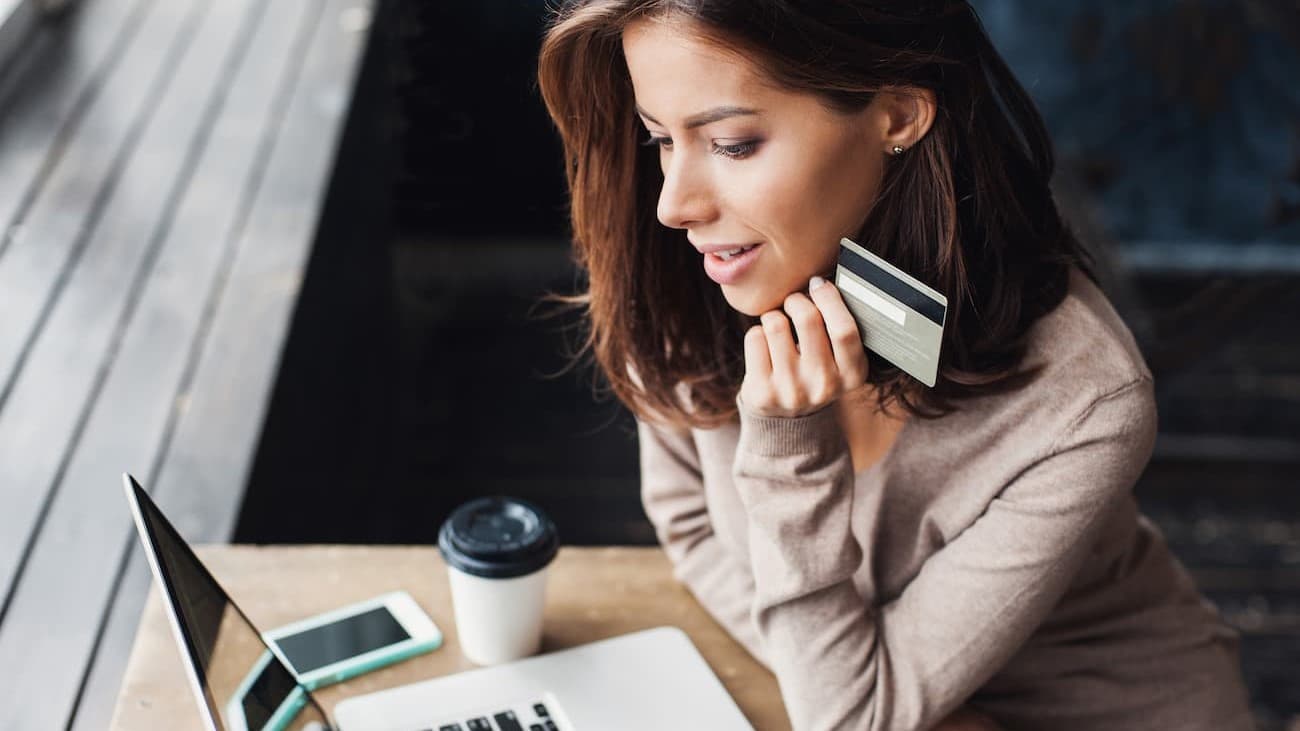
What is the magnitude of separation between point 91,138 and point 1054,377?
175cm

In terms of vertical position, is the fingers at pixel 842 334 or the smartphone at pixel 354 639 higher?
the fingers at pixel 842 334

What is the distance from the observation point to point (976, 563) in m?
1.19

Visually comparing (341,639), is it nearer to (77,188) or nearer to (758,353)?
(758,353)

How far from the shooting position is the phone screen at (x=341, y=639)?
1.22m

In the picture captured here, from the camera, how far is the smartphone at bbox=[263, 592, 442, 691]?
1.21 m

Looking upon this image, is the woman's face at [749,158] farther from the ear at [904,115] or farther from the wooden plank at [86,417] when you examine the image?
the wooden plank at [86,417]

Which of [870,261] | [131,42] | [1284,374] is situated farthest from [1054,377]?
[1284,374]

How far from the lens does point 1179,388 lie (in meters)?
3.70

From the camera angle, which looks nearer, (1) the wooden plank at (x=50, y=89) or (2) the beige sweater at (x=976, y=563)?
(2) the beige sweater at (x=976, y=563)

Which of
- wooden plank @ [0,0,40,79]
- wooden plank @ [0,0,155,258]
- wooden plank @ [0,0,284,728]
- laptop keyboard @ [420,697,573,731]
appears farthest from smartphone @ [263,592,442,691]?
wooden plank @ [0,0,40,79]

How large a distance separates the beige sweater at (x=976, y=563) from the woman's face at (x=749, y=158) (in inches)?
5.8

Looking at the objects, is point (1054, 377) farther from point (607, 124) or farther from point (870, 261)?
point (607, 124)

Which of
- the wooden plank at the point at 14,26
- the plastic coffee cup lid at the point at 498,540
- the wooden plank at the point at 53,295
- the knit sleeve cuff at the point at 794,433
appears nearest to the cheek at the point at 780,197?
the knit sleeve cuff at the point at 794,433

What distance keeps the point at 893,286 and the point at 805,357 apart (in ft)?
0.39
